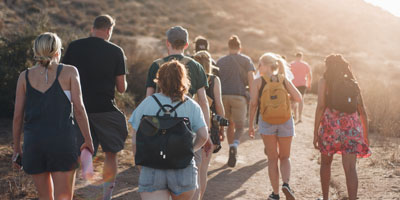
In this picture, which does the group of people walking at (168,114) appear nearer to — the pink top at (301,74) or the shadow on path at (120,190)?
the shadow on path at (120,190)

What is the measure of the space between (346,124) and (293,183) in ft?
6.72

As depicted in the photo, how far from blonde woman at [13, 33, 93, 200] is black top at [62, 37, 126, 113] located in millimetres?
1204

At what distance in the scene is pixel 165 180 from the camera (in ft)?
11.1

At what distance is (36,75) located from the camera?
357 centimetres

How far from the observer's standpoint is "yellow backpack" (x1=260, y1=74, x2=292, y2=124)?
5465 millimetres

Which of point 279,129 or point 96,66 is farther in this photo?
point 279,129

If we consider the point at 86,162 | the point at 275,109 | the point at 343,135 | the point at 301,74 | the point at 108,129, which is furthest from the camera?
the point at 301,74

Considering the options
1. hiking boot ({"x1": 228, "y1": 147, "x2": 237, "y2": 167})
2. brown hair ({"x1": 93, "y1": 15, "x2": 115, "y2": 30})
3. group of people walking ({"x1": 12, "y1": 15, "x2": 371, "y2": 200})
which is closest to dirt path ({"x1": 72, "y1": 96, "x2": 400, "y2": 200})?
hiking boot ({"x1": 228, "y1": 147, "x2": 237, "y2": 167})

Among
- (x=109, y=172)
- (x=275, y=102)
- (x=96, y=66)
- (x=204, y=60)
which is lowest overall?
(x=109, y=172)

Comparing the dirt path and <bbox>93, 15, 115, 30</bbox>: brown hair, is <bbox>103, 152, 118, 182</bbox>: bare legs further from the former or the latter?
<bbox>93, 15, 115, 30</bbox>: brown hair

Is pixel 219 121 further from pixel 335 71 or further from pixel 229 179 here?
pixel 229 179

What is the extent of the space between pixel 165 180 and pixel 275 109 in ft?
7.91

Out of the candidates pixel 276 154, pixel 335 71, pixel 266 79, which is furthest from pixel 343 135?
pixel 266 79

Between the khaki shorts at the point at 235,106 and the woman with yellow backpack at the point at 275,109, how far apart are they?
211 centimetres
